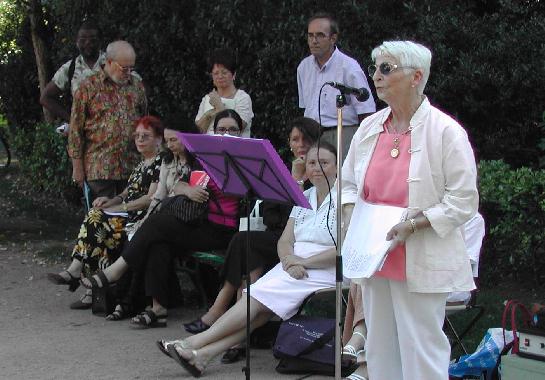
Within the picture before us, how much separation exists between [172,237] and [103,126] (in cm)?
164

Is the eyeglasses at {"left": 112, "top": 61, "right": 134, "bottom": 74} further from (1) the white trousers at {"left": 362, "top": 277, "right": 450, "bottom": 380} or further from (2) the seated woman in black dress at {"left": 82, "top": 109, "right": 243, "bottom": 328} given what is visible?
(1) the white trousers at {"left": 362, "top": 277, "right": 450, "bottom": 380}

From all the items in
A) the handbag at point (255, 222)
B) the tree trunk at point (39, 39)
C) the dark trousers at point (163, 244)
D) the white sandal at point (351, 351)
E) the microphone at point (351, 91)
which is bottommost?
the white sandal at point (351, 351)

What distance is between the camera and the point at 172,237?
7.27m

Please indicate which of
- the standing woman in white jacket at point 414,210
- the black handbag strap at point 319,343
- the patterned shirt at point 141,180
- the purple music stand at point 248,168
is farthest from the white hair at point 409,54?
the patterned shirt at point 141,180

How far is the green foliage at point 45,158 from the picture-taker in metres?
13.4

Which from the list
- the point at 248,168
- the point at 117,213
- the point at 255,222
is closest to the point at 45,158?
the point at 117,213

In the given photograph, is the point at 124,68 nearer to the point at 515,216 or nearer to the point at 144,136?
the point at 144,136

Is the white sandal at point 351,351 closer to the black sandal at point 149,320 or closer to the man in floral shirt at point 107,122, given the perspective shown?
the black sandal at point 149,320

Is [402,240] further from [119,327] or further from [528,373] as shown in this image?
[119,327]

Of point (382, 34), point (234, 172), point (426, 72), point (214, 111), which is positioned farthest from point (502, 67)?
point (426, 72)

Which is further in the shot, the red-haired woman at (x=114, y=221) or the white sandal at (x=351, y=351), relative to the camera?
the red-haired woman at (x=114, y=221)

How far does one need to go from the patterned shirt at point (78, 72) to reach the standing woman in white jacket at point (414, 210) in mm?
5013

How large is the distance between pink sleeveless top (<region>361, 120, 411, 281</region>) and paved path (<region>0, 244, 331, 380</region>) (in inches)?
69.1

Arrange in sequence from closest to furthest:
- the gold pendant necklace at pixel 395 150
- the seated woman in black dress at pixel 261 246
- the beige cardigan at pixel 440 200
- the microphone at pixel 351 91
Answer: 1. the beige cardigan at pixel 440 200
2. the gold pendant necklace at pixel 395 150
3. the microphone at pixel 351 91
4. the seated woman in black dress at pixel 261 246
